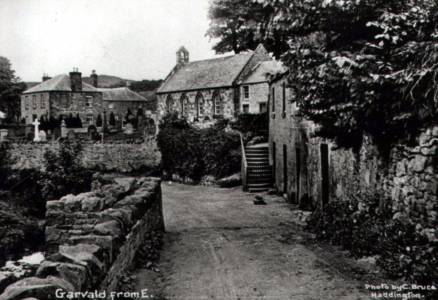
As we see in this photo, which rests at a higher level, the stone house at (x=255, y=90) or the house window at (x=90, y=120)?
the stone house at (x=255, y=90)

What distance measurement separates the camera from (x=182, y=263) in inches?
345

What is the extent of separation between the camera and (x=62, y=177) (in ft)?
67.9

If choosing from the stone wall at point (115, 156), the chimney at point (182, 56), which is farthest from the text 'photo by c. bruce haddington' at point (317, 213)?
the chimney at point (182, 56)

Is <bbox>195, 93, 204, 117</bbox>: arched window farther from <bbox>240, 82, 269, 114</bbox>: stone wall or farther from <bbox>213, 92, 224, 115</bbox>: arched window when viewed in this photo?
<bbox>240, 82, 269, 114</bbox>: stone wall

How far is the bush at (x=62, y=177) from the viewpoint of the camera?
67.5 ft

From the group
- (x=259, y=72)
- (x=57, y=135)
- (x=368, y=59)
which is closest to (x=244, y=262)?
(x=368, y=59)

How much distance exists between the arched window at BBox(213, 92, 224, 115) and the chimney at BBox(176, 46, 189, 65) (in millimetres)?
9667

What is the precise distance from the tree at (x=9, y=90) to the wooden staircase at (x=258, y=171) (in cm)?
2927

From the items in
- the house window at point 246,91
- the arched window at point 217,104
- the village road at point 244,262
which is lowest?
the village road at point 244,262

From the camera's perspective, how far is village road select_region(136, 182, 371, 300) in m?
7.01

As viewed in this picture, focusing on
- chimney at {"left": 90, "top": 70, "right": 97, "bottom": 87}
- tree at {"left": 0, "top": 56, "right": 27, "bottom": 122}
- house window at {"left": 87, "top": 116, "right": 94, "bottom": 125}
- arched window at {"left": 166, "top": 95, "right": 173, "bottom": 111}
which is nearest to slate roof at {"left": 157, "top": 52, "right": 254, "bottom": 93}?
arched window at {"left": 166, "top": 95, "right": 173, "bottom": 111}

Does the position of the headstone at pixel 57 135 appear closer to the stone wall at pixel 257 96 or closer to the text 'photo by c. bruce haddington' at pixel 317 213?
the stone wall at pixel 257 96

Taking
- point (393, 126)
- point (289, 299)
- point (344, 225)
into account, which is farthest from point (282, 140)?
point (289, 299)

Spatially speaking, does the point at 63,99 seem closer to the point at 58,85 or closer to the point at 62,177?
the point at 58,85
